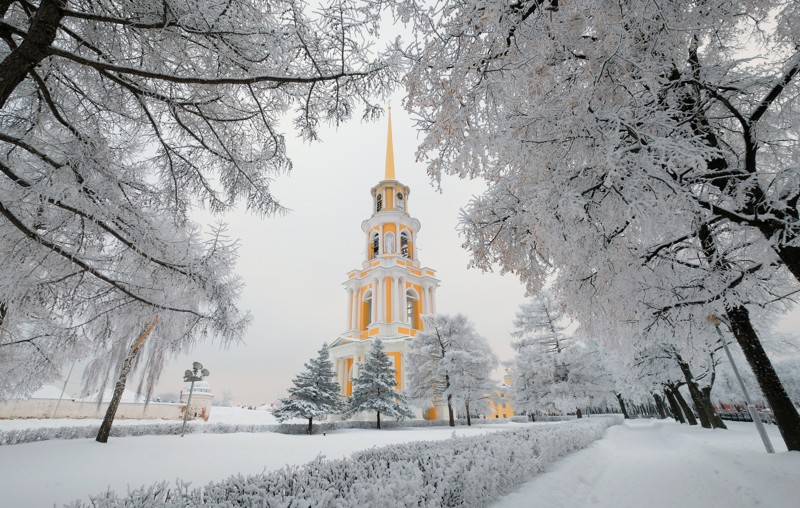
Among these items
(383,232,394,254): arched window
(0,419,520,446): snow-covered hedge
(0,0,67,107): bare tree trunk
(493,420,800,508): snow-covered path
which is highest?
(383,232,394,254): arched window

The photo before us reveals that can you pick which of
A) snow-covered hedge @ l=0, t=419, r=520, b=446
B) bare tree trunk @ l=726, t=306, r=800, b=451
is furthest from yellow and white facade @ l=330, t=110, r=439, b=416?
bare tree trunk @ l=726, t=306, r=800, b=451

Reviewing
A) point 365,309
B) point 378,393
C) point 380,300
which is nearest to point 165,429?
point 378,393

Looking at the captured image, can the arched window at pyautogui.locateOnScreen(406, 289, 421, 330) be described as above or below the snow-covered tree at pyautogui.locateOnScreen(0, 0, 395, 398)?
above

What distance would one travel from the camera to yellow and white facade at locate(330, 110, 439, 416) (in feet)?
105

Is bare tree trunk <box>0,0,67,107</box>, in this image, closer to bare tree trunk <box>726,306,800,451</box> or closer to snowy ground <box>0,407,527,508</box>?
snowy ground <box>0,407,527,508</box>

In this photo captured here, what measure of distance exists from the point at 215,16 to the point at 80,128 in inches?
109

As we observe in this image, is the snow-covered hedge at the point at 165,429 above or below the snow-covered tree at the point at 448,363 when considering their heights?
below

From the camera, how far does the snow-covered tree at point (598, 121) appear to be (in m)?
3.25

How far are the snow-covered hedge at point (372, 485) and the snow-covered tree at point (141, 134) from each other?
2807 millimetres

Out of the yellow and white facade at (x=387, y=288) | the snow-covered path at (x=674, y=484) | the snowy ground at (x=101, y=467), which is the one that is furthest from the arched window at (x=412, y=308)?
the snow-covered path at (x=674, y=484)

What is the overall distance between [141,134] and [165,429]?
642 inches

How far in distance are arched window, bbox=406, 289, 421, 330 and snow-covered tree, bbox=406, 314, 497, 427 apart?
8555 millimetres

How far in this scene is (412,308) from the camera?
124 ft

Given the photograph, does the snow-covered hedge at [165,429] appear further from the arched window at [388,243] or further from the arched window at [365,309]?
the arched window at [388,243]
